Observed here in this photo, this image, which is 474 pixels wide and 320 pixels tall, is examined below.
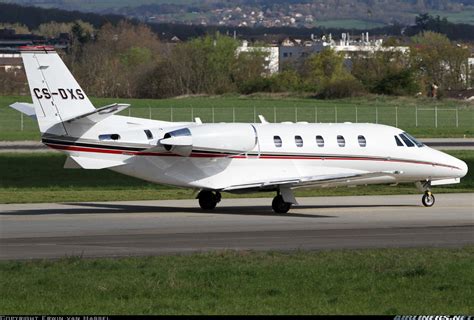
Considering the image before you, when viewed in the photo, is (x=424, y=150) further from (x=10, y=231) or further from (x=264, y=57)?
(x=264, y=57)

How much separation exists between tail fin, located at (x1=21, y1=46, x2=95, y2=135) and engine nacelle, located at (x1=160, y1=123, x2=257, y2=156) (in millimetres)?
2251

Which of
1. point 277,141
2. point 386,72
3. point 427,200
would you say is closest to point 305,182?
point 277,141

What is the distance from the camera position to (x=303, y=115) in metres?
94.2

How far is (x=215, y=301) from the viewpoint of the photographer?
59.4ft

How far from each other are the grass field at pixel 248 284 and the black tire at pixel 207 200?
411 inches

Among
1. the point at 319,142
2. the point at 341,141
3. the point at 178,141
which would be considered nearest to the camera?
the point at 178,141

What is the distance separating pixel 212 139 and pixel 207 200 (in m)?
2.29

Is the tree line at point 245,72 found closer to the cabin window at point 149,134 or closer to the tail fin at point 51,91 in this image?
the cabin window at point 149,134

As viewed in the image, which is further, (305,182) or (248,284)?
(305,182)

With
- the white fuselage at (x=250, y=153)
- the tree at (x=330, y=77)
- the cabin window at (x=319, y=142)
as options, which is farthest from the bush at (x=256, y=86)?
the cabin window at (x=319, y=142)

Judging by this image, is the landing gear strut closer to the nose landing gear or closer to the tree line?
the nose landing gear

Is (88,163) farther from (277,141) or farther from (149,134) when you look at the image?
(277,141)

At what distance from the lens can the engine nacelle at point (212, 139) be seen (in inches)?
1266

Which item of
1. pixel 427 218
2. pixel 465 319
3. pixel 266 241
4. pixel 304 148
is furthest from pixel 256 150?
pixel 465 319
